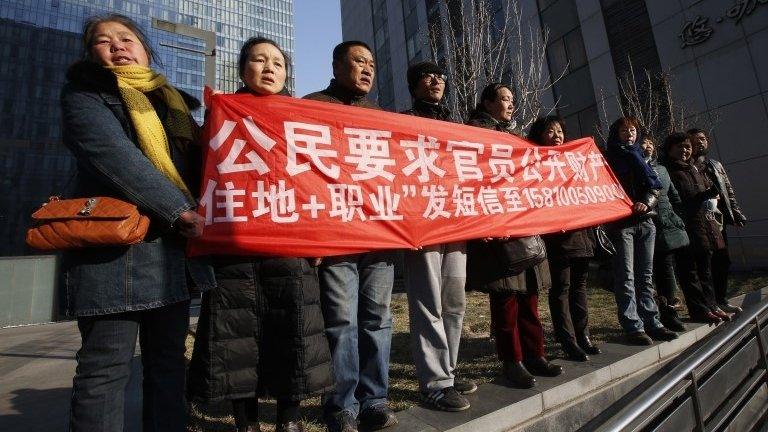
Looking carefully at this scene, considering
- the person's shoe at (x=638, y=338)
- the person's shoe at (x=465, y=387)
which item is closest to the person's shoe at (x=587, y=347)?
the person's shoe at (x=638, y=338)

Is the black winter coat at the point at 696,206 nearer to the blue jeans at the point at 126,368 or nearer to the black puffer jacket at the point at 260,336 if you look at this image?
the black puffer jacket at the point at 260,336

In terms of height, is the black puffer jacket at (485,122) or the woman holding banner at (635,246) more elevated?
the black puffer jacket at (485,122)

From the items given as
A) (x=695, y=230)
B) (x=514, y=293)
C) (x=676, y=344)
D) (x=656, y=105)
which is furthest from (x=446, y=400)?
(x=656, y=105)

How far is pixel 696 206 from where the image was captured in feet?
13.7

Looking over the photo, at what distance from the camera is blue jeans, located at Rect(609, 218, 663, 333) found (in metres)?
3.38

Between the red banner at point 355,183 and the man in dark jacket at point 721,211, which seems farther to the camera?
the man in dark jacket at point 721,211

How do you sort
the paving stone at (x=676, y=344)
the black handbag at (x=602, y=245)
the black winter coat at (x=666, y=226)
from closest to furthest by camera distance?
the paving stone at (x=676, y=344) < the black handbag at (x=602, y=245) < the black winter coat at (x=666, y=226)

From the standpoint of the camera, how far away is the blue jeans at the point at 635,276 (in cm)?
338

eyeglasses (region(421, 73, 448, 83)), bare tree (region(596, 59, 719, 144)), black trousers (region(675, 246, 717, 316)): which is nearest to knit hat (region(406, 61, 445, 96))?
eyeglasses (region(421, 73, 448, 83))

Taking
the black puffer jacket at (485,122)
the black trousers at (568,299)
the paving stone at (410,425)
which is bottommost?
the paving stone at (410,425)

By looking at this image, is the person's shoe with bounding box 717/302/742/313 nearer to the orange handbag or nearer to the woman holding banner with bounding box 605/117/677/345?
the woman holding banner with bounding box 605/117/677/345

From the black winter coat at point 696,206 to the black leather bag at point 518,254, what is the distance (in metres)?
2.58

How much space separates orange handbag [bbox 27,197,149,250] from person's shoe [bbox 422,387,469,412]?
5.65 ft

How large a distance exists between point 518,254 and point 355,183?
3.93 feet
